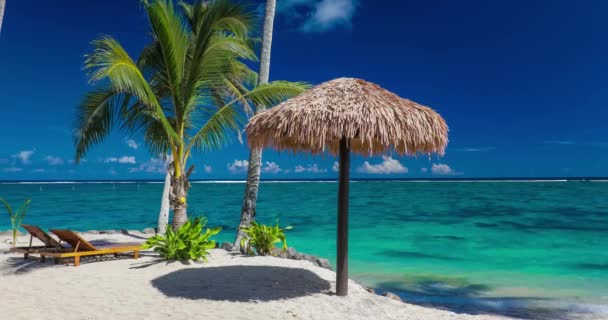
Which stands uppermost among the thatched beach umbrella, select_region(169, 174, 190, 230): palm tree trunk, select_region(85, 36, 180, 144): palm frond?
select_region(85, 36, 180, 144): palm frond

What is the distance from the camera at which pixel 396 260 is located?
11219 millimetres

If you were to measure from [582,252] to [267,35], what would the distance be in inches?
433

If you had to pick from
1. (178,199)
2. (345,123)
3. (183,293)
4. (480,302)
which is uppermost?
(345,123)

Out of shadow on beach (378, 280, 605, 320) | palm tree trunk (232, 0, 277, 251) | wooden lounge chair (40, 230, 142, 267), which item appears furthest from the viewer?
palm tree trunk (232, 0, 277, 251)

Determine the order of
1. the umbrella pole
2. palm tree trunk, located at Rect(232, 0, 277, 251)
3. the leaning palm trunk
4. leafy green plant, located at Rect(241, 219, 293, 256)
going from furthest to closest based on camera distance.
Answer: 1. palm tree trunk, located at Rect(232, 0, 277, 251)
2. leafy green plant, located at Rect(241, 219, 293, 256)
3. the leaning palm trunk
4. the umbrella pole

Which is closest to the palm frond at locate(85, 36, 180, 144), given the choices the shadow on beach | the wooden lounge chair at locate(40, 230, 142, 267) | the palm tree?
the palm tree

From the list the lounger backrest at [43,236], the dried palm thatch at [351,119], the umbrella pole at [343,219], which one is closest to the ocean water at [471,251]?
the umbrella pole at [343,219]

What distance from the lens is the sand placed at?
187 inches

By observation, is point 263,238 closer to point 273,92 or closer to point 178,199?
point 178,199

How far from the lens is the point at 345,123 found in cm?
489

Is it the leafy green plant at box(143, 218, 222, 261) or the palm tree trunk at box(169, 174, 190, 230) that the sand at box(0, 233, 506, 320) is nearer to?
the leafy green plant at box(143, 218, 222, 261)

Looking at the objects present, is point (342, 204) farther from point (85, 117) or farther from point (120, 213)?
point (120, 213)

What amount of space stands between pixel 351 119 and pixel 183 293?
293 cm

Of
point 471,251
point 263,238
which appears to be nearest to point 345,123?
point 263,238
